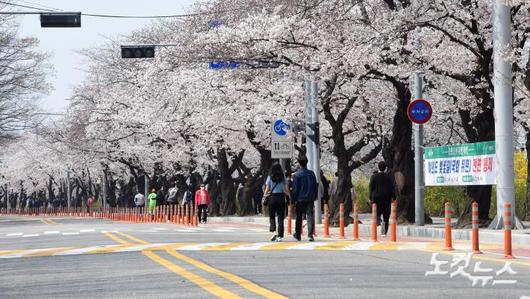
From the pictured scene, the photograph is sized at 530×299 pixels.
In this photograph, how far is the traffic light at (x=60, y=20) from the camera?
2511 centimetres

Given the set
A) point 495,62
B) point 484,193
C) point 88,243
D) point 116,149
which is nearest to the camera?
point 88,243

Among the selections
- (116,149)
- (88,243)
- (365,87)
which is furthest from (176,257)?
(116,149)

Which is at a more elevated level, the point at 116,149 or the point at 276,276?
the point at 116,149

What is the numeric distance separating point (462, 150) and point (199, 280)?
50.1ft

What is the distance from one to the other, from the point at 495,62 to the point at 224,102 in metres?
22.5

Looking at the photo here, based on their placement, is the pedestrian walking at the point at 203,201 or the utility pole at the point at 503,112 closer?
the utility pole at the point at 503,112

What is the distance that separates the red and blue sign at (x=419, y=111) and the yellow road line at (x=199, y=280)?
12.1 m

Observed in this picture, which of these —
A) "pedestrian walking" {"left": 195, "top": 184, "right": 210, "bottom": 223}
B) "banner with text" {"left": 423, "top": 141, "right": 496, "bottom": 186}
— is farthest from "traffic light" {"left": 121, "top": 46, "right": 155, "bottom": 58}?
"pedestrian walking" {"left": 195, "top": 184, "right": 210, "bottom": 223}

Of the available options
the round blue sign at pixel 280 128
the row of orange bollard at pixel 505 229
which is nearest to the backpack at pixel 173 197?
the round blue sign at pixel 280 128

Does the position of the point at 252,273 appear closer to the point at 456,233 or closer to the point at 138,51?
the point at 456,233

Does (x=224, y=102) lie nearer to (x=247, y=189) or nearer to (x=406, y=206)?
(x=247, y=189)

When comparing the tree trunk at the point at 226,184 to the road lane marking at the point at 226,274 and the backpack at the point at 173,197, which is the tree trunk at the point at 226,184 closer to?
the backpack at the point at 173,197

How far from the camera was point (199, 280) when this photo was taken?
12.2 meters

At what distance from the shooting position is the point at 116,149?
2788 inches
